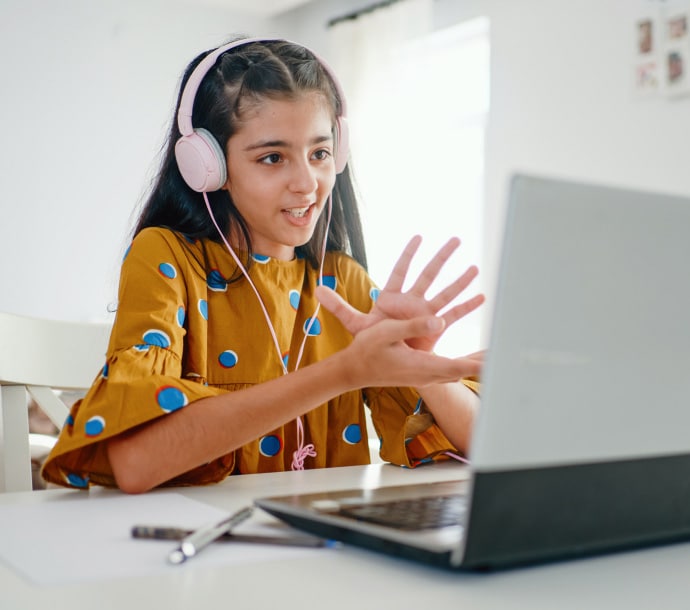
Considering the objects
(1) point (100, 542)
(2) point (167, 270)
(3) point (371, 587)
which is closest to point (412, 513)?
(3) point (371, 587)

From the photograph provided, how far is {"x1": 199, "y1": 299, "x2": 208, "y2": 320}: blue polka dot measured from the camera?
3.79 feet

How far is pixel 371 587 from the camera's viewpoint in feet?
1.67

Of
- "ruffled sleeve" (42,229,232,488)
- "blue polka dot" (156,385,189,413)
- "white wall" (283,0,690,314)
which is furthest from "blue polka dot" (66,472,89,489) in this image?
"white wall" (283,0,690,314)

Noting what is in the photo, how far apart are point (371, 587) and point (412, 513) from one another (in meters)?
0.11

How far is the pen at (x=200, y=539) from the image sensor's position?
0.56 metres

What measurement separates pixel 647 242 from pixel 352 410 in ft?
2.71

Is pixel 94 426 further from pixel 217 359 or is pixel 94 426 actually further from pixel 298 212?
pixel 298 212

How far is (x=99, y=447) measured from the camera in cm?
89

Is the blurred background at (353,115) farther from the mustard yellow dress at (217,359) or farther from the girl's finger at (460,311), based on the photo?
the girl's finger at (460,311)

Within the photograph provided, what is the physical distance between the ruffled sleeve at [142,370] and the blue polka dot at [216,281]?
0.17 feet

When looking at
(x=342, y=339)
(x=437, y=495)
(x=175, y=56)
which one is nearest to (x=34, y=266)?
(x=175, y=56)

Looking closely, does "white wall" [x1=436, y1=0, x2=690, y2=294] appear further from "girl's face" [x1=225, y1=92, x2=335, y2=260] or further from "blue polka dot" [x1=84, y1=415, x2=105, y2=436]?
"blue polka dot" [x1=84, y1=415, x2=105, y2=436]

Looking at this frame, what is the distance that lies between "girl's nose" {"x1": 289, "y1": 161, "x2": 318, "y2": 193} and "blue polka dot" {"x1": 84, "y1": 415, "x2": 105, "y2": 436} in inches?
17.1

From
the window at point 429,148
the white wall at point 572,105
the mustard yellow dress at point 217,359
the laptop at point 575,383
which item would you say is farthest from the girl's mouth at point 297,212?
the window at point 429,148
